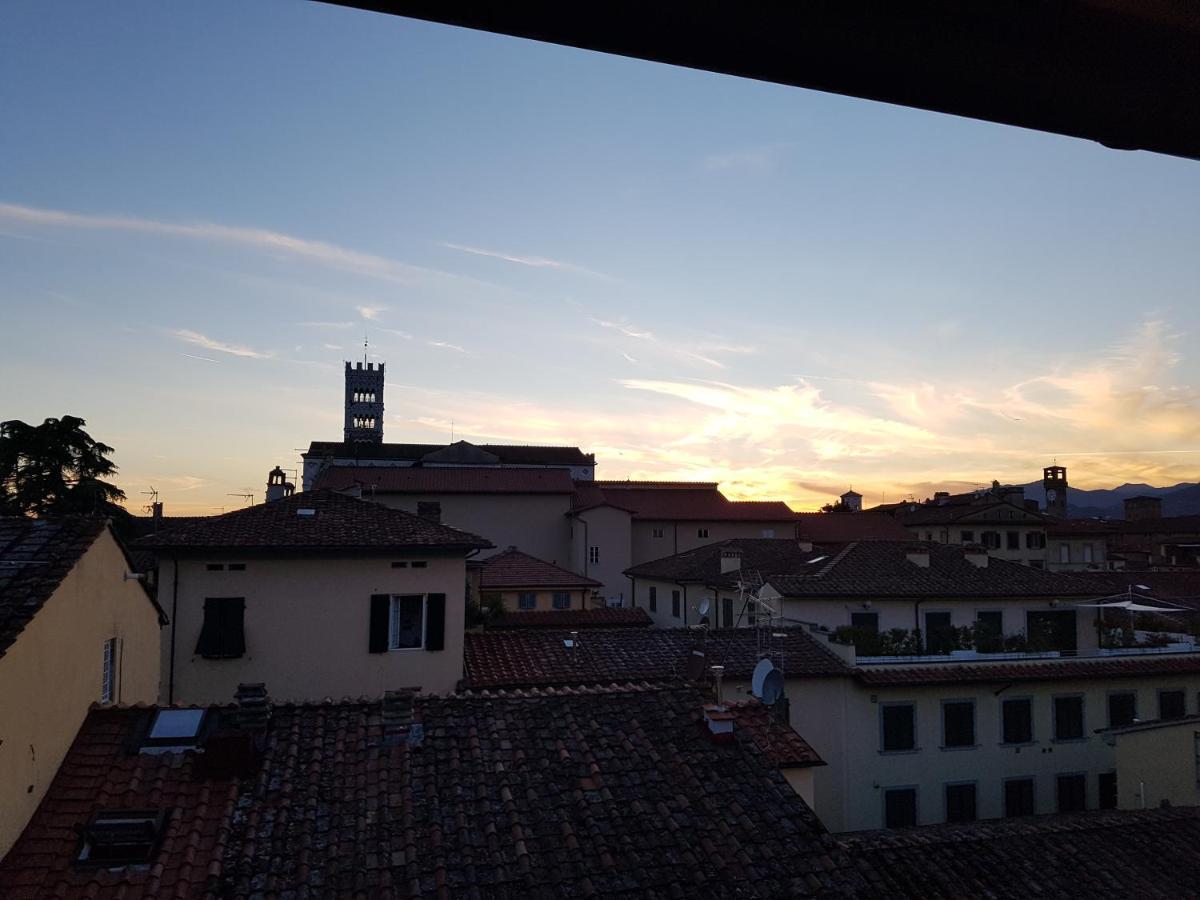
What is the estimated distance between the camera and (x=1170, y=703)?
22594 millimetres

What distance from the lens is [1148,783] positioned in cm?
1736

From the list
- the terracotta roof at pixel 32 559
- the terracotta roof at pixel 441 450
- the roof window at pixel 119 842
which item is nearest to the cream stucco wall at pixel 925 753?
the roof window at pixel 119 842

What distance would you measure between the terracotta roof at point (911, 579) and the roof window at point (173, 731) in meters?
17.1

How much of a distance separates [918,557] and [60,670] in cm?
2395

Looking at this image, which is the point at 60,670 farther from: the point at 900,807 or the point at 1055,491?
the point at 1055,491

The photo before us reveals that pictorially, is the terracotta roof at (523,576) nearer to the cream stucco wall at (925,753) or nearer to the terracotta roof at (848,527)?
the cream stucco wall at (925,753)

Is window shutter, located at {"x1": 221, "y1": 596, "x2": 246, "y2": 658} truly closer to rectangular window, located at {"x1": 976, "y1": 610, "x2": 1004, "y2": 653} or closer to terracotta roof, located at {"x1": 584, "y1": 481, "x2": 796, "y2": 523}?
rectangular window, located at {"x1": 976, "y1": 610, "x2": 1004, "y2": 653}

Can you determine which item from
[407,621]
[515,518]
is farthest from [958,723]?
[515,518]

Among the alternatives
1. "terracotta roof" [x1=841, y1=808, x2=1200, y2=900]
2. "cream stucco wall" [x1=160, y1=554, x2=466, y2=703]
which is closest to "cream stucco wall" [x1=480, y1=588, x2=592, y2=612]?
"cream stucco wall" [x1=160, y1=554, x2=466, y2=703]

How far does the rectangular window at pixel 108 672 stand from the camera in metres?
11.3

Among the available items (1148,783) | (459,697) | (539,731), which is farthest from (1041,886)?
(459,697)

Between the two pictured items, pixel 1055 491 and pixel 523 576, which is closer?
pixel 523 576

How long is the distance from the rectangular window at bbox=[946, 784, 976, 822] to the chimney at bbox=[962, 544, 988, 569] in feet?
28.8

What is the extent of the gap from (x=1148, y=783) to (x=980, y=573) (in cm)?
922
